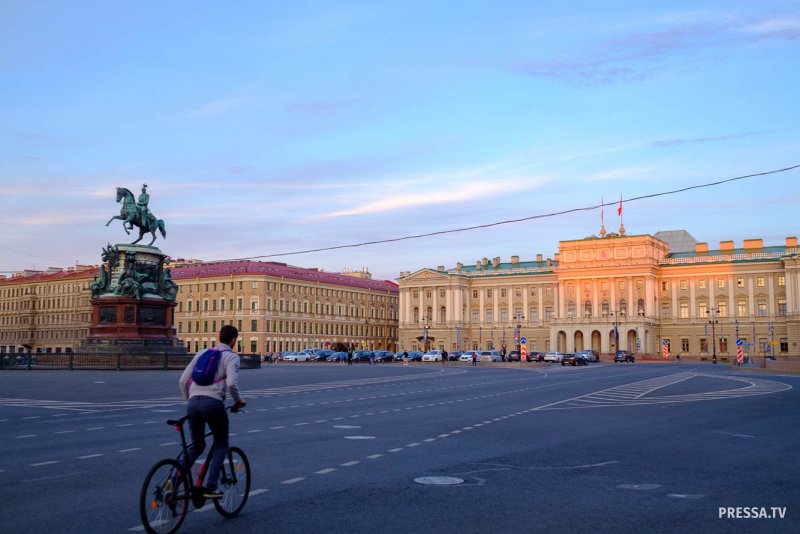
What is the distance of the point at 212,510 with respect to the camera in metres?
10.1

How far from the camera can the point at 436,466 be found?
531 inches

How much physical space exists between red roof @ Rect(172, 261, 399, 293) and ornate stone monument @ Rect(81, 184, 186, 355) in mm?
75937

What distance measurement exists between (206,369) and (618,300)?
14563 centimetres

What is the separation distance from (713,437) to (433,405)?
1123 centimetres

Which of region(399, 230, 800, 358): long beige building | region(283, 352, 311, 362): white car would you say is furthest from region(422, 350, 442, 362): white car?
region(399, 230, 800, 358): long beige building

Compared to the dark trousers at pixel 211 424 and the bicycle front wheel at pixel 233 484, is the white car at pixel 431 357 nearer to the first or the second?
the bicycle front wheel at pixel 233 484

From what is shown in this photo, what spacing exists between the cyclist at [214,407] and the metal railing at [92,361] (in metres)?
46.2

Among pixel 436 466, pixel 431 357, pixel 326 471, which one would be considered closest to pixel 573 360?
pixel 431 357

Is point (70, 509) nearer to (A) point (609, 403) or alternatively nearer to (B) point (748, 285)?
(A) point (609, 403)

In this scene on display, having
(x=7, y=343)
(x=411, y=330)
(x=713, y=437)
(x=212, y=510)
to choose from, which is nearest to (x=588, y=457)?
(x=713, y=437)

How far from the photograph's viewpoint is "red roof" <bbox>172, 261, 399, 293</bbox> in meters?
140

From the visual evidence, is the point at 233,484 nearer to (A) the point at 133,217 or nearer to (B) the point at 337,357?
(A) the point at 133,217

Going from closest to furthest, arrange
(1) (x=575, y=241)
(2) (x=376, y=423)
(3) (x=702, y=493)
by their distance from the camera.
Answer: (3) (x=702, y=493)
(2) (x=376, y=423)
(1) (x=575, y=241)

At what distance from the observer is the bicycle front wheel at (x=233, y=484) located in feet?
31.1
